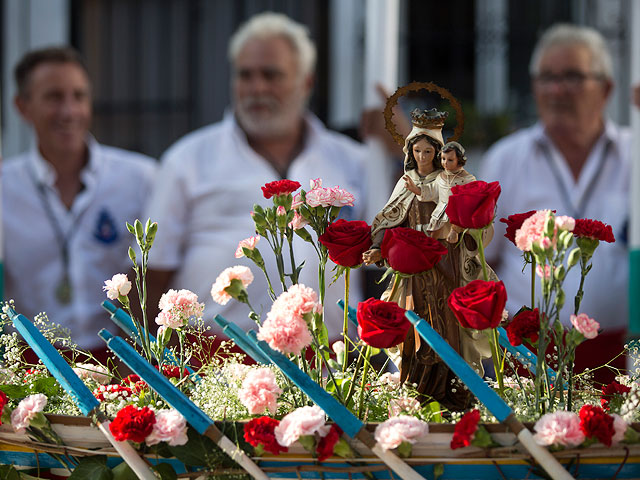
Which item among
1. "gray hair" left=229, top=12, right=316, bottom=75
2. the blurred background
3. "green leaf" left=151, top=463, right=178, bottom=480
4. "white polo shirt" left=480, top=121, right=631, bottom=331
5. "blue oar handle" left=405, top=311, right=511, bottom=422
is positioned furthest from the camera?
the blurred background

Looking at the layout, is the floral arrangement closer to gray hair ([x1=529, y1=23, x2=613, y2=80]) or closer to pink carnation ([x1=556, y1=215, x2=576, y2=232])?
pink carnation ([x1=556, y1=215, x2=576, y2=232])

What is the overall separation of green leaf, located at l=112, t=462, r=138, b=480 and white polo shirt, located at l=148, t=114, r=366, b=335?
7.37 feet

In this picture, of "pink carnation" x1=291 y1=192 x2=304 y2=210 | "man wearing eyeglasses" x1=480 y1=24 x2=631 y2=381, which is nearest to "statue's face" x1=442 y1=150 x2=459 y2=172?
"pink carnation" x1=291 y1=192 x2=304 y2=210

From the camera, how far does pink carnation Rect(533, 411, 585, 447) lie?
1.01 meters

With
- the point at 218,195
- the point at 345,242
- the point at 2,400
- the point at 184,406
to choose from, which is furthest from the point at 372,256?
the point at 218,195

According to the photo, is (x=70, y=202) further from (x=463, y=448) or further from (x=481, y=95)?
(x=463, y=448)

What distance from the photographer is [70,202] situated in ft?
12.0

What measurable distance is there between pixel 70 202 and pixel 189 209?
559 mm

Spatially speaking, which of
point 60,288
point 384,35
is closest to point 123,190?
point 60,288

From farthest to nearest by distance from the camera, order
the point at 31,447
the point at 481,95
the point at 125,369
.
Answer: the point at 481,95 < the point at 125,369 < the point at 31,447

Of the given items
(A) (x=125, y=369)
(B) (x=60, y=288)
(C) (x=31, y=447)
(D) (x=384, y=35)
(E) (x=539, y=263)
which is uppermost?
(D) (x=384, y=35)

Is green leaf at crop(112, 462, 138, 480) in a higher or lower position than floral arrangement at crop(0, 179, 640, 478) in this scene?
lower

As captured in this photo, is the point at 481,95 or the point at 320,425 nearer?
the point at 320,425

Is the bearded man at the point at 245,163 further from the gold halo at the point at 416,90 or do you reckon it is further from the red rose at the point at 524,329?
the red rose at the point at 524,329
